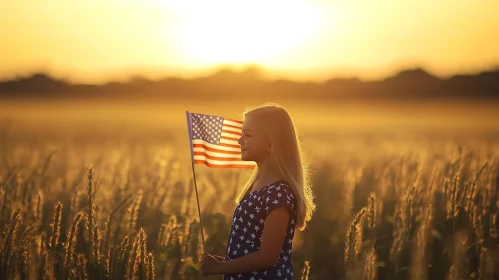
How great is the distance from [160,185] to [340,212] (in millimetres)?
2391

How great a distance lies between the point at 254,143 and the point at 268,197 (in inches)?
12.9

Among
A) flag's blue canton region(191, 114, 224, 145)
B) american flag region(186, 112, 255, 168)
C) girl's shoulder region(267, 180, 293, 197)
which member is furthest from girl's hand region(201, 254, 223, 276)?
flag's blue canton region(191, 114, 224, 145)

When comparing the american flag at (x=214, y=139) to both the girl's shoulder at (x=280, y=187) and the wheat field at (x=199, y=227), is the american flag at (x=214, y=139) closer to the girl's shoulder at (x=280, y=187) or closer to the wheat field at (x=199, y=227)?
→ the wheat field at (x=199, y=227)

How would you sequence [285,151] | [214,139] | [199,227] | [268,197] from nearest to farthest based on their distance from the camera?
[268,197]
[285,151]
[214,139]
[199,227]

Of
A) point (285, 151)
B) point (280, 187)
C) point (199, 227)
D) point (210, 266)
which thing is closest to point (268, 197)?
point (280, 187)

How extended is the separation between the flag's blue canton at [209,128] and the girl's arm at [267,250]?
1.29 m

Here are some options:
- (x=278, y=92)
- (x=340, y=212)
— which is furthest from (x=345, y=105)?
(x=340, y=212)

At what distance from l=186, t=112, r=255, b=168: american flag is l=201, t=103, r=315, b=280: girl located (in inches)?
35.5

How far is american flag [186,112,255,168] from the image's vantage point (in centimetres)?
591

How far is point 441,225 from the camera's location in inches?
351

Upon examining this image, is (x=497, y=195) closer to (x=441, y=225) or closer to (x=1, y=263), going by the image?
(x=441, y=225)

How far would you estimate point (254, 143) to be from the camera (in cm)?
494

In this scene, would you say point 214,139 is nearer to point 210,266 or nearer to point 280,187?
point 280,187

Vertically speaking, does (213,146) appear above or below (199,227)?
above
